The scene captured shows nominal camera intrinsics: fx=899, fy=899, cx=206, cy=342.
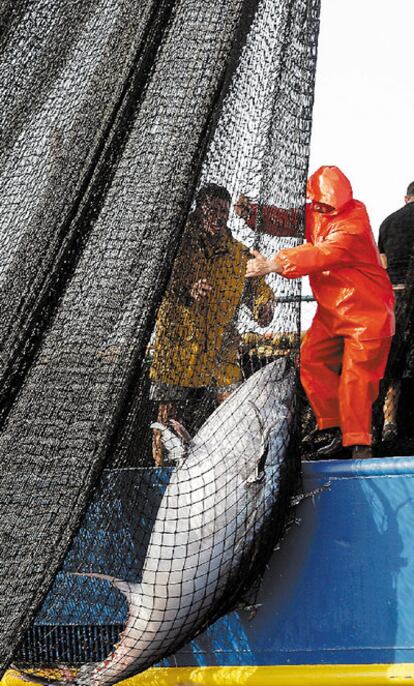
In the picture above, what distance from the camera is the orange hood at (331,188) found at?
4273 millimetres

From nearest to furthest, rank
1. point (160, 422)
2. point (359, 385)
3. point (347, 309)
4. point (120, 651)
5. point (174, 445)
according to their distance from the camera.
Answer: point (120, 651), point (174, 445), point (160, 422), point (359, 385), point (347, 309)

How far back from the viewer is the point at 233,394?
338cm

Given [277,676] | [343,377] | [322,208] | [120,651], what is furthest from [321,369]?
[120,651]

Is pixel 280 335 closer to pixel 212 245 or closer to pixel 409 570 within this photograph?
pixel 212 245

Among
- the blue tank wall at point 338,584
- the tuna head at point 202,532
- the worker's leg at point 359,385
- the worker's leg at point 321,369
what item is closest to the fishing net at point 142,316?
the tuna head at point 202,532

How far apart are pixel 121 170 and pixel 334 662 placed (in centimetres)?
200

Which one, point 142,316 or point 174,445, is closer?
point 142,316

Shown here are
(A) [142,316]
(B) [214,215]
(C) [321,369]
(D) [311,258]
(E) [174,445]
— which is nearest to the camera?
(A) [142,316]

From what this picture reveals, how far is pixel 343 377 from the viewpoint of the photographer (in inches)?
165

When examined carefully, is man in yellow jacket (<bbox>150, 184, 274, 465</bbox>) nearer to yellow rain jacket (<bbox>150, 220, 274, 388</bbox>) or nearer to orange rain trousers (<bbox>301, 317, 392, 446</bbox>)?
yellow rain jacket (<bbox>150, 220, 274, 388</bbox>)

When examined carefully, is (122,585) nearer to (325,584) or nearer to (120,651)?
(120,651)

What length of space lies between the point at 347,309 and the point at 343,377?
0.33 meters

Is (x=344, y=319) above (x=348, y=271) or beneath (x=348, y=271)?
beneath

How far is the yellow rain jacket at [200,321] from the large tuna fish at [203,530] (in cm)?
27
